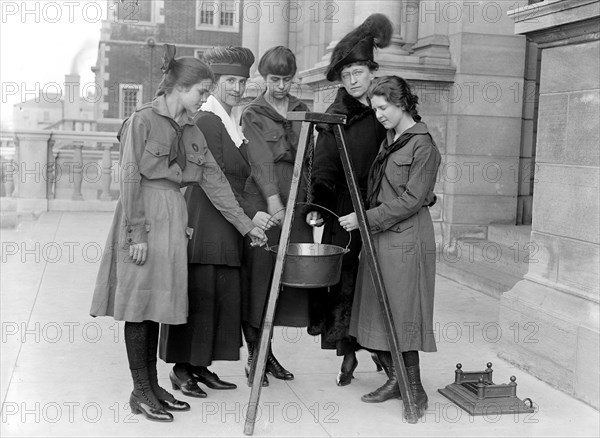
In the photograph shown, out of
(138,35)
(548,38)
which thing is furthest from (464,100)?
(138,35)

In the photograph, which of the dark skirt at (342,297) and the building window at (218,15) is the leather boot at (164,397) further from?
the building window at (218,15)

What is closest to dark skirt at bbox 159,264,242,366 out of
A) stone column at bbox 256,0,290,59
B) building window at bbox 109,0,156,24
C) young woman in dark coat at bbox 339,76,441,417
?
young woman in dark coat at bbox 339,76,441,417

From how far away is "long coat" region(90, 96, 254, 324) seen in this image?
15.3 ft

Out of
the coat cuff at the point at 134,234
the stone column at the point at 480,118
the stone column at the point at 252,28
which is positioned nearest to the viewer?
the coat cuff at the point at 134,234

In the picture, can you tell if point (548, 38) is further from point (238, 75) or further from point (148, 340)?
point (148, 340)

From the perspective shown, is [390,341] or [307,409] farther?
[307,409]

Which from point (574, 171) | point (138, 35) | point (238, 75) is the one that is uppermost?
point (138, 35)

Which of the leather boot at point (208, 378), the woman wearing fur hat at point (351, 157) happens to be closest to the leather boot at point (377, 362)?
the woman wearing fur hat at point (351, 157)

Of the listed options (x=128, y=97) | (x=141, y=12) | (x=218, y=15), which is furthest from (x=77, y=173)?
(x=218, y=15)

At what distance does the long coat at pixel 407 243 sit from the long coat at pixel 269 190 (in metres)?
0.65

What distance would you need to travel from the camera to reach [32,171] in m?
15.1

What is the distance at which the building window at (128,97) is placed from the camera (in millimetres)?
51938

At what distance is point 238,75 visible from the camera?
17.5ft

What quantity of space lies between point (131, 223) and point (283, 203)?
1175 millimetres
